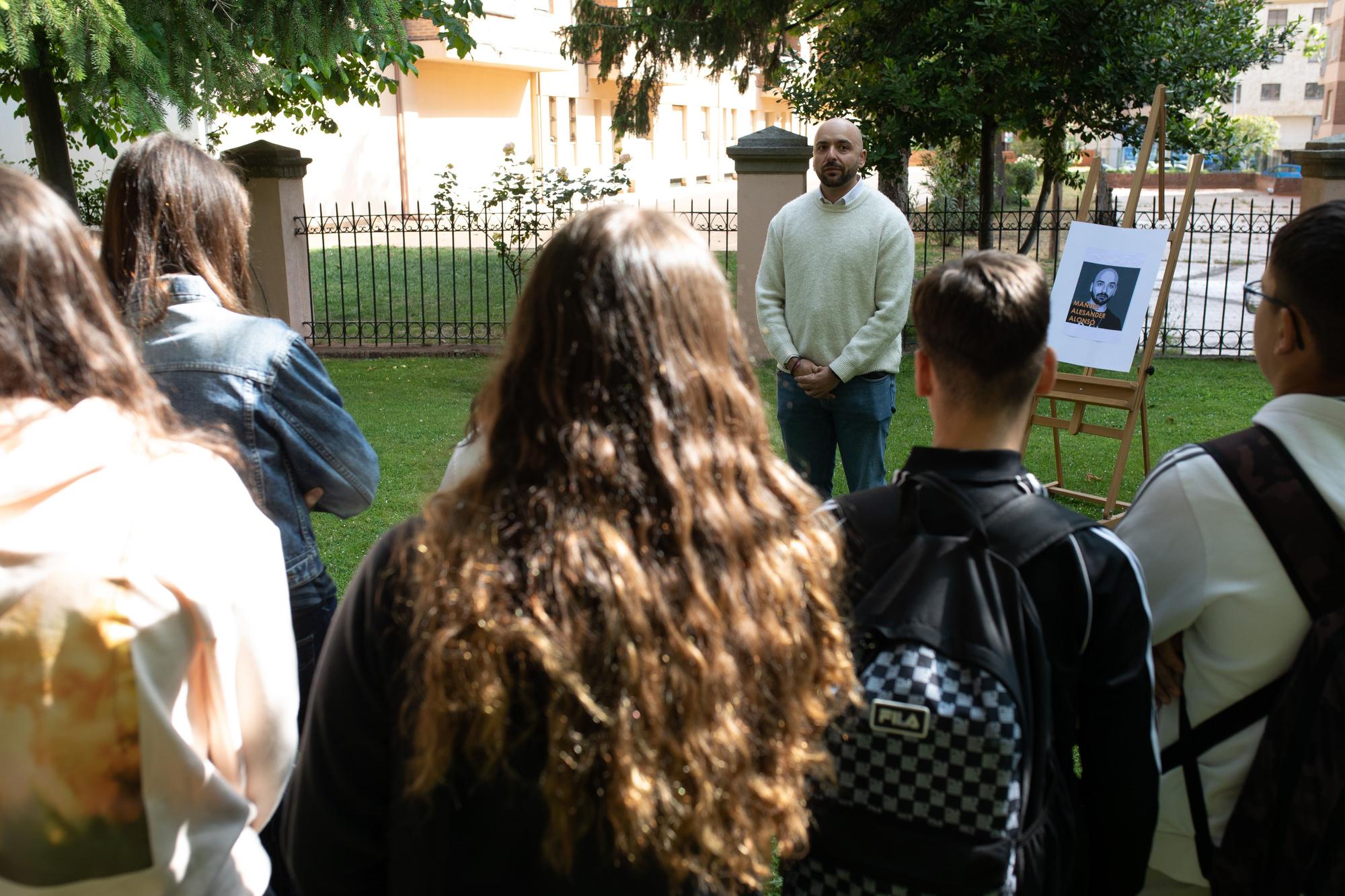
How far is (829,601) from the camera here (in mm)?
1436

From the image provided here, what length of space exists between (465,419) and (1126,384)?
11.3ft

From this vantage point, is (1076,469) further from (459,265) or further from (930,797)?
(459,265)

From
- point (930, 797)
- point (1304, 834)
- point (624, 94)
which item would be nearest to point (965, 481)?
point (930, 797)

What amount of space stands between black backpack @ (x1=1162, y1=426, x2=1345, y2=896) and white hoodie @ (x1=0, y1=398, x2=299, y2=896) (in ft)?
5.28

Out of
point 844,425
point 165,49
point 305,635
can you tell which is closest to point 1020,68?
point 844,425

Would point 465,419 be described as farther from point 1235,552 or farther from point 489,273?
point 489,273

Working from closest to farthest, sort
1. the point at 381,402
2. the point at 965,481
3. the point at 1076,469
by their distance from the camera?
the point at 965,481 < the point at 1076,469 < the point at 381,402

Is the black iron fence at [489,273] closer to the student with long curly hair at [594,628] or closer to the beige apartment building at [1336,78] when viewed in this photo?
the student with long curly hair at [594,628]

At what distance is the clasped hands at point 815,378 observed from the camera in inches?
191

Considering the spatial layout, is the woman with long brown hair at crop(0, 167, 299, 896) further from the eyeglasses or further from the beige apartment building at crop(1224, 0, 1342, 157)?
the beige apartment building at crop(1224, 0, 1342, 157)

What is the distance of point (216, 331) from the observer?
7.79 ft

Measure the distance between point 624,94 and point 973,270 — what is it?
49.5ft

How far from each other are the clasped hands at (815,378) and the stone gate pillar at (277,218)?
23.3ft

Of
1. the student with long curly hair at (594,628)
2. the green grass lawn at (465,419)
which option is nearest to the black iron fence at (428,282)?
the green grass lawn at (465,419)
